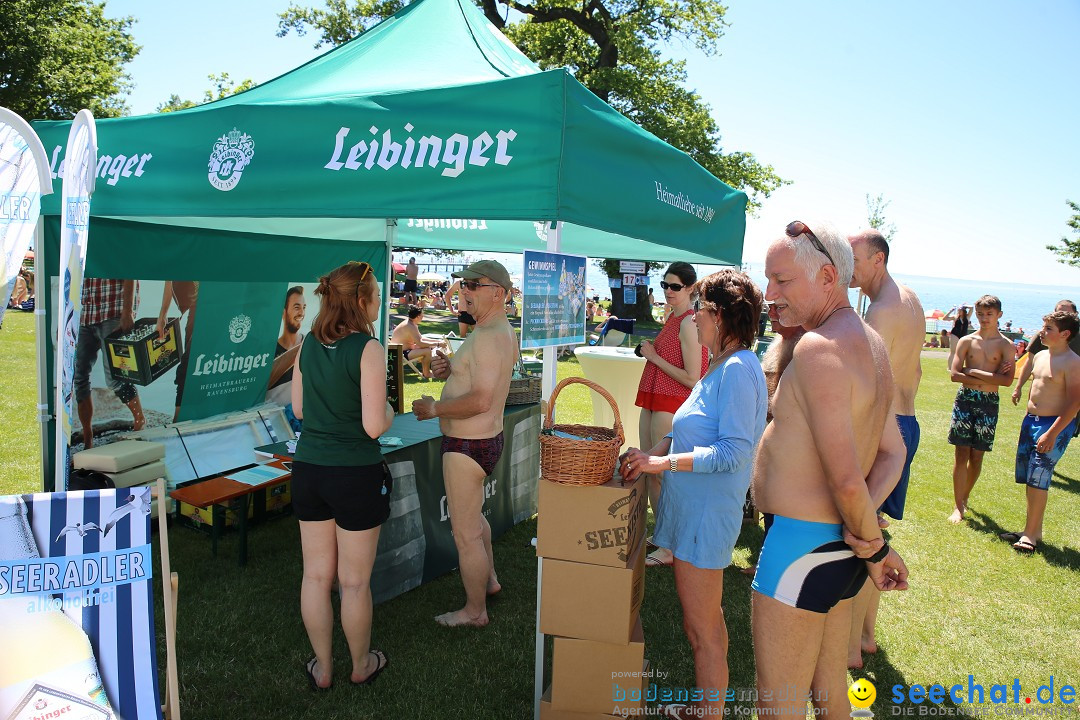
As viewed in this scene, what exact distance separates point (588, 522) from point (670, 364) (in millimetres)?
1869

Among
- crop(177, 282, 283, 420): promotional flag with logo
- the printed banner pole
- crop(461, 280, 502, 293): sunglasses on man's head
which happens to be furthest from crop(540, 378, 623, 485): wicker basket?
crop(177, 282, 283, 420): promotional flag with logo

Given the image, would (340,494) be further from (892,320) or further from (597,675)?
(892,320)

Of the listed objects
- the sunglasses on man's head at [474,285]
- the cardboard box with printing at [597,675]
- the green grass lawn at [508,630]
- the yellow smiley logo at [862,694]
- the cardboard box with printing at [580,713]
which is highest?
the sunglasses on man's head at [474,285]

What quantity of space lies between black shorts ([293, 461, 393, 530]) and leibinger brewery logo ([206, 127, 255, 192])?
1.23m

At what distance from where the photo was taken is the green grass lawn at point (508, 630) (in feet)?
Answer: 8.84

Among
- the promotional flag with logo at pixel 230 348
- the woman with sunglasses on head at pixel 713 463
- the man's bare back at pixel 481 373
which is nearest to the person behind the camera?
the woman with sunglasses on head at pixel 713 463

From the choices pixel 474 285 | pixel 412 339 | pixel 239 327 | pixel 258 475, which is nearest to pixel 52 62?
pixel 412 339

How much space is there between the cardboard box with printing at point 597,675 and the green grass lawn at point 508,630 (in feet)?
0.68

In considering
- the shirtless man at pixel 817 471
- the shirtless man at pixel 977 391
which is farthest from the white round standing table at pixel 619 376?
the shirtless man at pixel 817 471

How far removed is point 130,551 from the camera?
2.09 m

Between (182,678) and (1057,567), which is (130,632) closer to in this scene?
(182,678)

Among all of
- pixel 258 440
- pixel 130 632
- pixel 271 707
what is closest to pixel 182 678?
pixel 271 707

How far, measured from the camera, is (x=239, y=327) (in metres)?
5.20

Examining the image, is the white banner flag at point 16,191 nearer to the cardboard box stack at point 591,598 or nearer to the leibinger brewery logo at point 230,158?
the leibinger brewery logo at point 230,158
